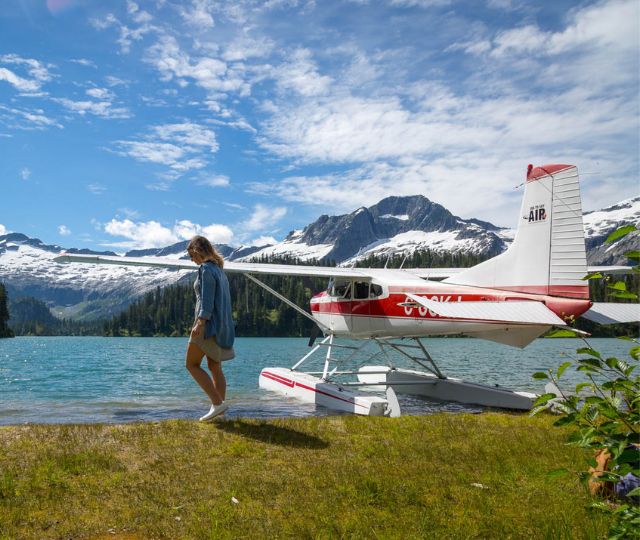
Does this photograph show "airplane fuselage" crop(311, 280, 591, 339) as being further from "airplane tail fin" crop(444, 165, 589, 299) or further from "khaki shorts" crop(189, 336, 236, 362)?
"khaki shorts" crop(189, 336, 236, 362)

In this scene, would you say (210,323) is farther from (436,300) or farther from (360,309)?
(360,309)

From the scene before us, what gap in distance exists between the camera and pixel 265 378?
17.1 metres

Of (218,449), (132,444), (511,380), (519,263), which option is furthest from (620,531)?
(511,380)

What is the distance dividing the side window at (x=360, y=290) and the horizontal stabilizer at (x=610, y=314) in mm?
5486

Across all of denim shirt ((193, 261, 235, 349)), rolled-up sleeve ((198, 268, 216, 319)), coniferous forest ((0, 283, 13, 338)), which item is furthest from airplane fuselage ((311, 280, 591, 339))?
coniferous forest ((0, 283, 13, 338))

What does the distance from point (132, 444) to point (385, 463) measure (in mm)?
2892

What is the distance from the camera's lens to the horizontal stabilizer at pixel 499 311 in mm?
10148

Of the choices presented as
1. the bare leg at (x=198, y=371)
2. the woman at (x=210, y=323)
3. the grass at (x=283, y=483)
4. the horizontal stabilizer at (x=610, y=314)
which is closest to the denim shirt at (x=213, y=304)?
the woman at (x=210, y=323)

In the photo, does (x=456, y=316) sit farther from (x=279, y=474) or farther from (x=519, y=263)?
(x=279, y=474)

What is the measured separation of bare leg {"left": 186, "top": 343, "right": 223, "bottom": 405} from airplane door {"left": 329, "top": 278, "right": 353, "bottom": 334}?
767 cm

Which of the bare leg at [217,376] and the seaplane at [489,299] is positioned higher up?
the seaplane at [489,299]

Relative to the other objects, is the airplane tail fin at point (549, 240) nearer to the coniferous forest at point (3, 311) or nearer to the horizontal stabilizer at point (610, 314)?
the horizontal stabilizer at point (610, 314)

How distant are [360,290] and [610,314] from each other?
20.0ft

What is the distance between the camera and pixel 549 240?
10711 millimetres
